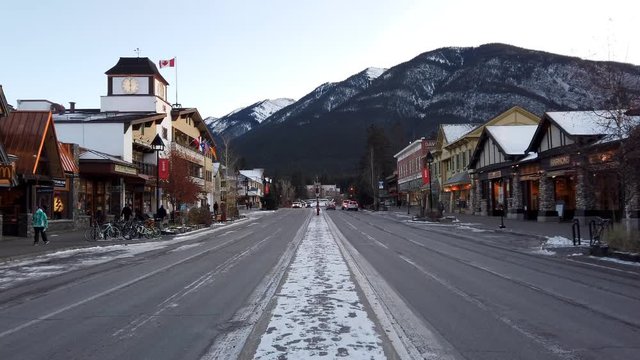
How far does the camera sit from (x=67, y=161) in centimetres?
3303

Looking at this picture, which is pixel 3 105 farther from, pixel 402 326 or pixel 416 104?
pixel 416 104

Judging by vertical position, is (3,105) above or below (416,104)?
below

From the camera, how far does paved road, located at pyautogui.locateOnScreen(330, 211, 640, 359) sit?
678cm

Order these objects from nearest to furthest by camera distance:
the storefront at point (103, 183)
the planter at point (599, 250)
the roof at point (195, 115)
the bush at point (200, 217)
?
1. the planter at point (599, 250)
2. the storefront at point (103, 183)
3. the bush at point (200, 217)
4. the roof at point (195, 115)

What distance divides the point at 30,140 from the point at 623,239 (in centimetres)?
2663

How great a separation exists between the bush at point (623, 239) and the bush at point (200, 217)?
2759 centimetres

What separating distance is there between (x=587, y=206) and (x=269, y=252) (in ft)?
68.3

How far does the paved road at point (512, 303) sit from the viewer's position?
678cm

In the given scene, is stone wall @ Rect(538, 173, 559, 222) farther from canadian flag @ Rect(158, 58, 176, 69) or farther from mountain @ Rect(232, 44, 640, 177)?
mountain @ Rect(232, 44, 640, 177)

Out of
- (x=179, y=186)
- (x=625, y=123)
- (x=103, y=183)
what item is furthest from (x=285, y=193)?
(x=625, y=123)

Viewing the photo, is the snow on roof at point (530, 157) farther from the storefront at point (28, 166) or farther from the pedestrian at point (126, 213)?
the storefront at point (28, 166)

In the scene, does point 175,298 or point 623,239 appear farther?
point 623,239

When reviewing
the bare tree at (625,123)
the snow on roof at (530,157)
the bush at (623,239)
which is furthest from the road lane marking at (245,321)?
the snow on roof at (530,157)

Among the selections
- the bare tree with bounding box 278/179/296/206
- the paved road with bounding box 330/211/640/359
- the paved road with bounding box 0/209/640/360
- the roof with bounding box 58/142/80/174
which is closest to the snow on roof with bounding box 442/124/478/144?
the roof with bounding box 58/142/80/174
